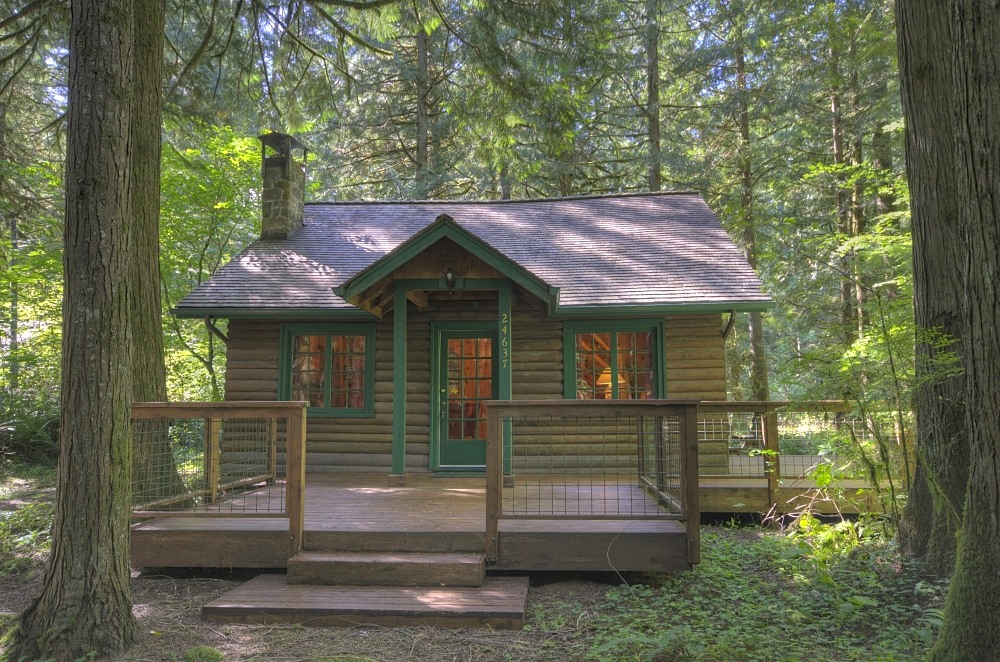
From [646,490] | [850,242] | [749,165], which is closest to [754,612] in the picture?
[646,490]

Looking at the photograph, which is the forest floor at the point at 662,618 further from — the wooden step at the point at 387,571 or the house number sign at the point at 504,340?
the house number sign at the point at 504,340

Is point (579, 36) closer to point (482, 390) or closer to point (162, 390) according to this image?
point (482, 390)

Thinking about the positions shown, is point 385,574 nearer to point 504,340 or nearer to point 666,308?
point 504,340

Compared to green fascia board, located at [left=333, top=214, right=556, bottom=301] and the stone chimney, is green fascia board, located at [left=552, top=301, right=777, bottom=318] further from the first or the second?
the stone chimney

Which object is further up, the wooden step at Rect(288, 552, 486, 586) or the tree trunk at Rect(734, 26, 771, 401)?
the tree trunk at Rect(734, 26, 771, 401)

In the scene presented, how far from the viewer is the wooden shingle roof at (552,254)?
920 cm

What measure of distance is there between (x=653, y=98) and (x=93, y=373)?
14826 millimetres

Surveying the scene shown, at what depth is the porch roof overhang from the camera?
750 centimetres

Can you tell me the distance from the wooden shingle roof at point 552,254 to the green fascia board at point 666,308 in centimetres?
2

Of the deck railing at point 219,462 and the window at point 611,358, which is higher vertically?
the window at point 611,358

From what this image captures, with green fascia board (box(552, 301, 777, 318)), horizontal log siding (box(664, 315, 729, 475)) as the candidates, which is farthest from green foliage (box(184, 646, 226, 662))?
horizontal log siding (box(664, 315, 729, 475))

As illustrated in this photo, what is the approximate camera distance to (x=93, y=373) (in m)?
4.07

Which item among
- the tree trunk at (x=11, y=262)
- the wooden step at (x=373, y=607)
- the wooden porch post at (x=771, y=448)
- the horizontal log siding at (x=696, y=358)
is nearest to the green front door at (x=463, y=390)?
the horizontal log siding at (x=696, y=358)

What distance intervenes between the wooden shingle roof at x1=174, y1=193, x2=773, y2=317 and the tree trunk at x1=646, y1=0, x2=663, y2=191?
3.31m
